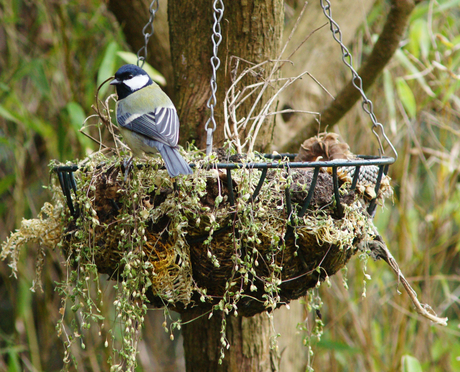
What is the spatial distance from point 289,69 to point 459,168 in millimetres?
920

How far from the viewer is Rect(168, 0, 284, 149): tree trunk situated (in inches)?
55.2

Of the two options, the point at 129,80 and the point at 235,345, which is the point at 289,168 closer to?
the point at 129,80

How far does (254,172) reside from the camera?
95 centimetres

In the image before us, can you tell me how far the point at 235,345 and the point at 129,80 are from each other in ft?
2.97

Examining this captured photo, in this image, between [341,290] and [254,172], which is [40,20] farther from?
[341,290]

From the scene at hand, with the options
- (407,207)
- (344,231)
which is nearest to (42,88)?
(344,231)

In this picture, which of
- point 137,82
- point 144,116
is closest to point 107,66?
point 137,82

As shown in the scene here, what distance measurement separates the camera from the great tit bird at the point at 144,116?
43.3 inches

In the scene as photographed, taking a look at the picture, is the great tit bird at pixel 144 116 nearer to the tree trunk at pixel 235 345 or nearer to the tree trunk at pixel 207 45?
the tree trunk at pixel 207 45

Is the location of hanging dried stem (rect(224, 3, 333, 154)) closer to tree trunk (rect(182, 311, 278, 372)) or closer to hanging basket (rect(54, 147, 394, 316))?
hanging basket (rect(54, 147, 394, 316))

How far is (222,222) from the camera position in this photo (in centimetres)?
89

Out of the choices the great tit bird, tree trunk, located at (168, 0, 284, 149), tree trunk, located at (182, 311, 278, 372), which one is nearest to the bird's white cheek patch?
the great tit bird

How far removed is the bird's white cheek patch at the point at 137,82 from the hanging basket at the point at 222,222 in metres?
0.43

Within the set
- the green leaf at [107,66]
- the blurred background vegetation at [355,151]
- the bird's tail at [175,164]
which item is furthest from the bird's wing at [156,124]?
the blurred background vegetation at [355,151]
